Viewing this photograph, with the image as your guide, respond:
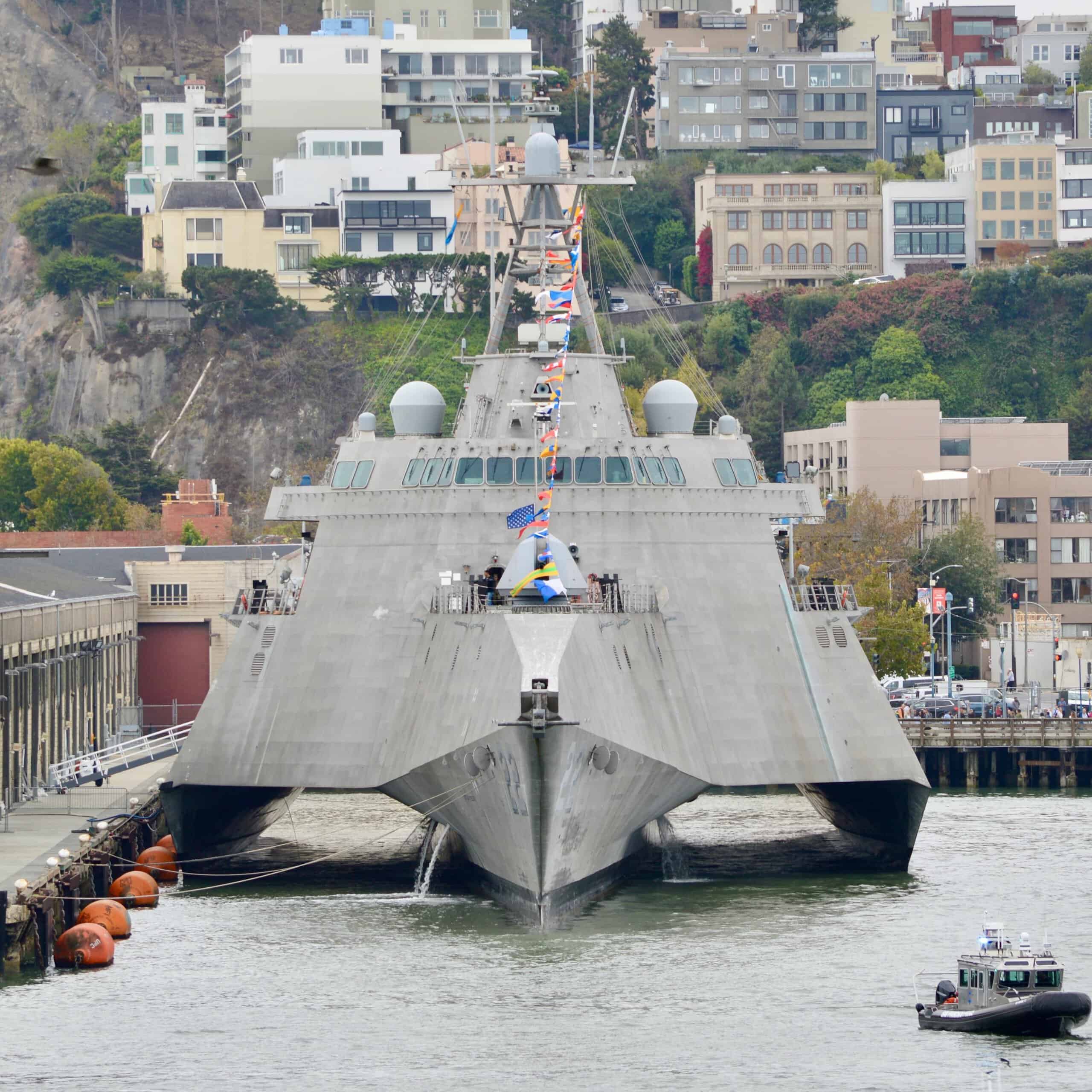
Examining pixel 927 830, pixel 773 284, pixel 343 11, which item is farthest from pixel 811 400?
pixel 927 830

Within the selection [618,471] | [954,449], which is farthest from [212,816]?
[954,449]

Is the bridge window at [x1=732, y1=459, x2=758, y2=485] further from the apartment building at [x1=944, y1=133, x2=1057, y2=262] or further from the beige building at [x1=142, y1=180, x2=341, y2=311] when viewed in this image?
the apartment building at [x1=944, y1=133, x2=1057, y2=262]

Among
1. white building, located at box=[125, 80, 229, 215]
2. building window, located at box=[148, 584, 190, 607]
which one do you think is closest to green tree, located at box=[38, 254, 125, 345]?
white building, located at box=[125, 80, 229, 215]

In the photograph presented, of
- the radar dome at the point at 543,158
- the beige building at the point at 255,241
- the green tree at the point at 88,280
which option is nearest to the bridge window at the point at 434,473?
the radar dome at the point at 543,158

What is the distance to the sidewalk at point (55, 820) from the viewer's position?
44406 mm

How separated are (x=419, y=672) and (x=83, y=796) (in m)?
13.1

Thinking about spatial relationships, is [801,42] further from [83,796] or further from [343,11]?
[83,796]

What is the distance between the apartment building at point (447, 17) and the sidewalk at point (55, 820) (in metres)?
119

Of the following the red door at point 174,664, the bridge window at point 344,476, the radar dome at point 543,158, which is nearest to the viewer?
the bridge window at point 344,476

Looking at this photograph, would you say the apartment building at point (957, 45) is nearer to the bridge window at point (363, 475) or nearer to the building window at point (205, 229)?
the building window at point (205, 229)

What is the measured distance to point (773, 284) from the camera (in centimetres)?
15300

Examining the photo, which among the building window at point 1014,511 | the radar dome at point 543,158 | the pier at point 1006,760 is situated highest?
the radar dome at point 543,158

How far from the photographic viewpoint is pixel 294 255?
152875mm

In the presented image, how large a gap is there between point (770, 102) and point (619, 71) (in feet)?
38.3
